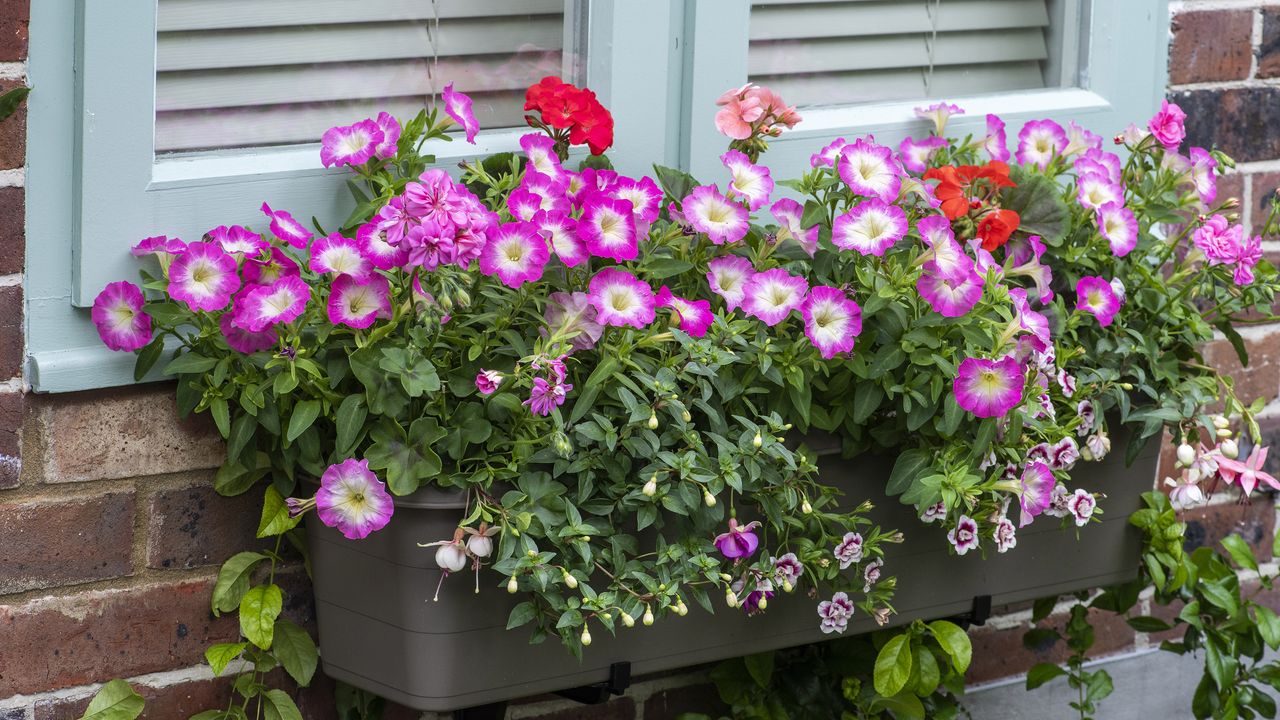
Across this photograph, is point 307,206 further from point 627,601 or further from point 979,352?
point 979,352

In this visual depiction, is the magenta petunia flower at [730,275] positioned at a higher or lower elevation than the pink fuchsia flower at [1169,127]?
lower

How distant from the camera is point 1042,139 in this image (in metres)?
1.41

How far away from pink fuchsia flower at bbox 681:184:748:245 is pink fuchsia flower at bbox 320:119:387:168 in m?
0.27

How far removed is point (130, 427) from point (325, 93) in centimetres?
34

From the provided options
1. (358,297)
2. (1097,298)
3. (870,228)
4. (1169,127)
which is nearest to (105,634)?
(358,297)

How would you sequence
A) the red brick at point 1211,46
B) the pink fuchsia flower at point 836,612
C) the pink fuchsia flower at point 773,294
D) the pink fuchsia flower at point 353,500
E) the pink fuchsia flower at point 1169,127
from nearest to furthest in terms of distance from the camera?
the pink fuchsia flower at point 353,500, the pink fuchsia flower at point 773,294, the pink fuchsia flower at point 836,612, the pink fuchsia flower at point 1169,127, the red brick at point 1211,46

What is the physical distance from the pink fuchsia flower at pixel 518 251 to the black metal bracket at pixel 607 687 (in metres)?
0.35

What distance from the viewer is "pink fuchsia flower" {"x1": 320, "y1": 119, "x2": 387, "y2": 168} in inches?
44.8

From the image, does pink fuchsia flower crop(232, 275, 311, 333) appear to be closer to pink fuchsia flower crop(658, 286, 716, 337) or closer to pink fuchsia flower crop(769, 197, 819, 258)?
pink fuchsia flower crop(658, 286, 716, 337)

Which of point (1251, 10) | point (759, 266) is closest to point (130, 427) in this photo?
point (759, 266)

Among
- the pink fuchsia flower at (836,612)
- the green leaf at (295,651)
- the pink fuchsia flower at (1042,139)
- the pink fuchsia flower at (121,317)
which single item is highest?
the pink fuchsia flower at (1042,139)

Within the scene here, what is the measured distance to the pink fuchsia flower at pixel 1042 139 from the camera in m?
1.40

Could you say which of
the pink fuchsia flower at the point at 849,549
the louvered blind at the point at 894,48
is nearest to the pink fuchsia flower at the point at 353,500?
the pink fuchsia flower at the point at 849,549

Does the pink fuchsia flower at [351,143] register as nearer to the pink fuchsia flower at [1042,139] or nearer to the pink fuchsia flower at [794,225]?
the pink fuchsia flower at [794,225]
